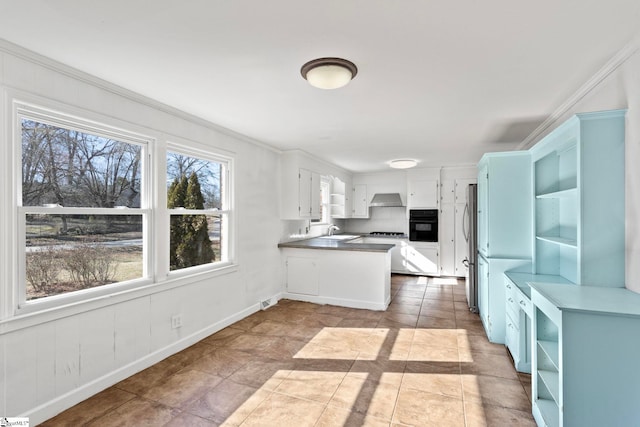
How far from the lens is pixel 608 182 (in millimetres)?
1983

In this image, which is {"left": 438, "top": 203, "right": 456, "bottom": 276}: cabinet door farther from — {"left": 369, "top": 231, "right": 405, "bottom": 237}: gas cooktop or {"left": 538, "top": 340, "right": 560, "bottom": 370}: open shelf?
{"left": 538, "top": 340, "right": 560, "bottom": 370}: open shelf

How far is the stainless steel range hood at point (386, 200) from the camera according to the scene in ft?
23.4

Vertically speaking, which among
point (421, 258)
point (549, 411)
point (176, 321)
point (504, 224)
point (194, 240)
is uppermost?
point (504, 224)

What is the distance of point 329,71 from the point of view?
2.07 meters

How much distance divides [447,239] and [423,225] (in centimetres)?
56

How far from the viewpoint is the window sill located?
6.43 ft

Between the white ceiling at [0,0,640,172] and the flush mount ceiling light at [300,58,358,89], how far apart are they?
59 millimetres

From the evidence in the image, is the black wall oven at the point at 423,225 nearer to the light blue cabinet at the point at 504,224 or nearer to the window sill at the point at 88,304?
the light blue cabinet at the point at 504,224

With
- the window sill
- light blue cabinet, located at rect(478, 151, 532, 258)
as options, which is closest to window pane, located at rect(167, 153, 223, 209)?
the window sill

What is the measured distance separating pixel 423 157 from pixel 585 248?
3.70m

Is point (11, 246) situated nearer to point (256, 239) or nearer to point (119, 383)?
point (119, 383)

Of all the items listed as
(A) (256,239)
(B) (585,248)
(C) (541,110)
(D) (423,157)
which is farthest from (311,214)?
(B) (585,248)

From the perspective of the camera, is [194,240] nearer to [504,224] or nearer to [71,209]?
[71,209]

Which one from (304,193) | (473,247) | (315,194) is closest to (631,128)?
(473,247)
